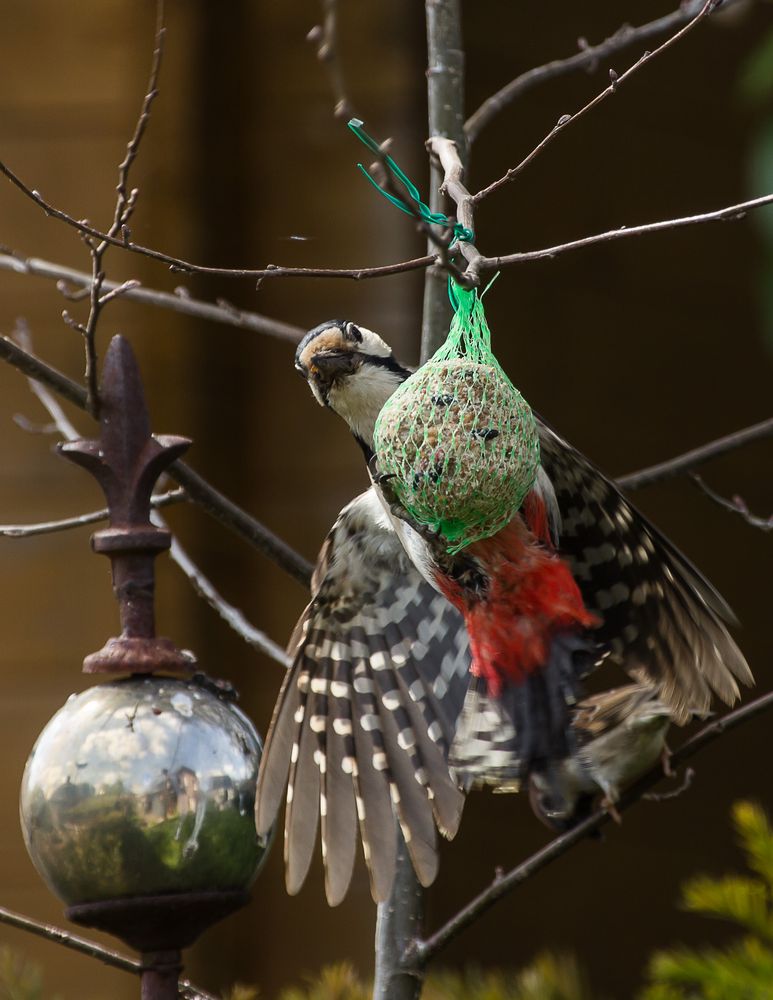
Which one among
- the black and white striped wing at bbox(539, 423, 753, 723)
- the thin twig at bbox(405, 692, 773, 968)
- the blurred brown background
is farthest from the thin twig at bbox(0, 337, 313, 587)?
the blurred brown background

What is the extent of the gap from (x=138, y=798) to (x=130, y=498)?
35 centimetres

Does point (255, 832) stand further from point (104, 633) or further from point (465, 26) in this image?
point (465, 26)

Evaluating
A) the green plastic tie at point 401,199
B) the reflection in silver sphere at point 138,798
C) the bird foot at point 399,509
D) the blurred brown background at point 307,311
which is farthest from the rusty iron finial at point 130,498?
the blurred brown background at point 307,311

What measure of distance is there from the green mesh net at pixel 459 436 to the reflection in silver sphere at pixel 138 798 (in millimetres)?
366

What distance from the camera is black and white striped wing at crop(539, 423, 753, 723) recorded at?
228cm

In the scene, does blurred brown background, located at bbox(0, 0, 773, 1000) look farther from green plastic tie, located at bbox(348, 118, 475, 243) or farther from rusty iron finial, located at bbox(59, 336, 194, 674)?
green plastic tie, located at bbox(348, 118, 475, 243)

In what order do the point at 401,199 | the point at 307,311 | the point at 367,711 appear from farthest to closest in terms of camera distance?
the point at 307,311, the point at 367,711, the point at 401,199

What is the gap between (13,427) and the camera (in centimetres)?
365

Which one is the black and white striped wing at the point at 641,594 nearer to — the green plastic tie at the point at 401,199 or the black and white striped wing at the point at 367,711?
the black and white striped wing at the point at 367,711

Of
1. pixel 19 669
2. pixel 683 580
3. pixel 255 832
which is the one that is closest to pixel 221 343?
pixel 19 669

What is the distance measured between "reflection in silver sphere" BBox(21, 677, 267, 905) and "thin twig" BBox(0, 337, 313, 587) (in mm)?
375

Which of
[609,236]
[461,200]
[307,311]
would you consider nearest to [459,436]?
[461,200]

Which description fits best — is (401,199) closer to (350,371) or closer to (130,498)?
(130,498)

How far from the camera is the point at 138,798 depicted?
5.06 ft
